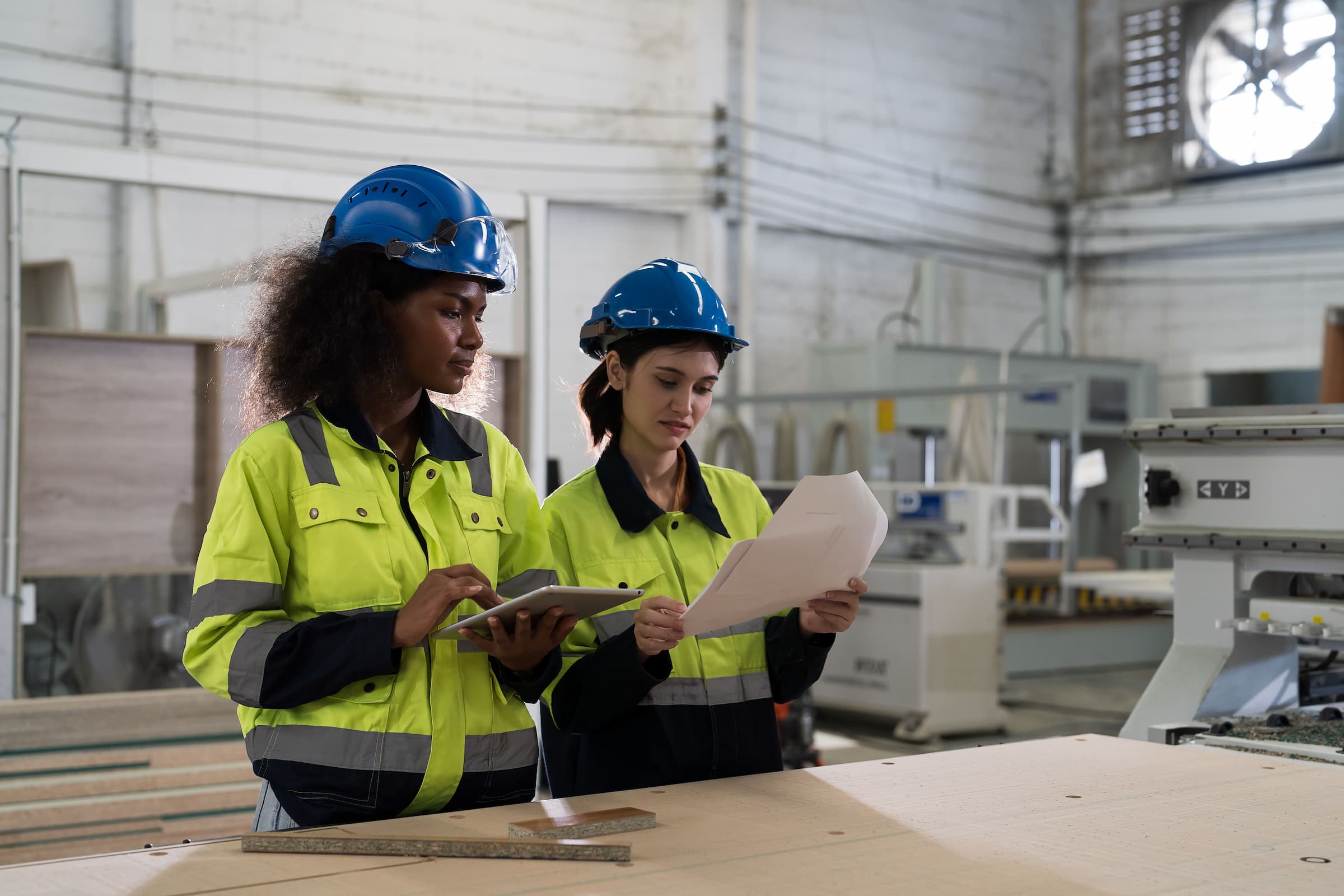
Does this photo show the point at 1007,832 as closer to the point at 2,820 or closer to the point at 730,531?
the point at 730,531

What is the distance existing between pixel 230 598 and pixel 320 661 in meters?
0.12

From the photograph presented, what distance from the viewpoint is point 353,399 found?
1.42 meters

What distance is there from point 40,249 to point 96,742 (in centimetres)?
364

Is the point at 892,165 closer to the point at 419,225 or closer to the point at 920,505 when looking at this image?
the point at 920,505

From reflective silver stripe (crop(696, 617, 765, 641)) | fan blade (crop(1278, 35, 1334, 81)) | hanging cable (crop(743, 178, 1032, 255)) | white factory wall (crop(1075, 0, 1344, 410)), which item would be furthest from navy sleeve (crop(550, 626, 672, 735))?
fan blade (crop(1278, 35, 1334, 81))

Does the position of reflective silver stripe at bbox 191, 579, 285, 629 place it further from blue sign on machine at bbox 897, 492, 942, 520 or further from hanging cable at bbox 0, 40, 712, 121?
hanging cable at bbox 0, 40, 712, 121

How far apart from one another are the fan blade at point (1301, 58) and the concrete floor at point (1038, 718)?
4.40m

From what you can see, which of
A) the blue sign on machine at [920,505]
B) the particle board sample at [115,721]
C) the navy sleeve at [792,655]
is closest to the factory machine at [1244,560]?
the navy sleeve at [792,655]

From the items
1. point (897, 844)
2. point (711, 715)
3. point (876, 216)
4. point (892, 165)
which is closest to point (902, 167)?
point (892, 165)

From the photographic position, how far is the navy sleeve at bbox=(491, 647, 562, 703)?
1419 mm

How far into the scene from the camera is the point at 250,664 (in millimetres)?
1242

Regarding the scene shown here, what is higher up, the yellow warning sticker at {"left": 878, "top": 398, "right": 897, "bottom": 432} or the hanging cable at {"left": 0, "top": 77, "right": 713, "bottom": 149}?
the hanging cable at {"left": 0, "top": 77, "right": 713, "bottom": 149}

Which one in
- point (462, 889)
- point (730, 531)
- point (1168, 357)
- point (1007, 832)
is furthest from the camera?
point (1168, 357)

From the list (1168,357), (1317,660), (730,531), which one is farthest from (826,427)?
(730,531)
